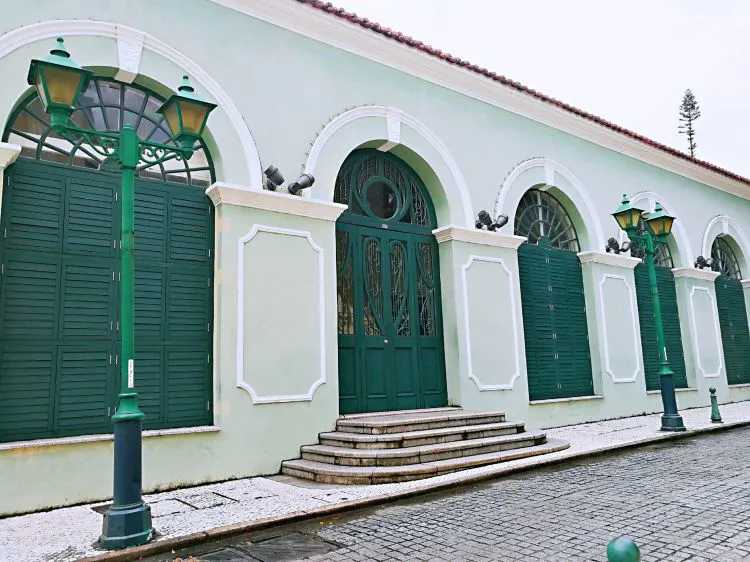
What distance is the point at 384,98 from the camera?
9.70 meters

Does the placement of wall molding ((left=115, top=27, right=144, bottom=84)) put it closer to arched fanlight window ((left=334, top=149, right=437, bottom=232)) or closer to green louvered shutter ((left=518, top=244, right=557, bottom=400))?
arched fanlight window ((left=334, top=149, right=437, bottom=232))

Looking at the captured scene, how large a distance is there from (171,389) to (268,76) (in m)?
4.52

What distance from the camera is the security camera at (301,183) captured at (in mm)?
8117

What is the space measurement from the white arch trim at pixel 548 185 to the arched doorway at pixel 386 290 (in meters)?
1.67

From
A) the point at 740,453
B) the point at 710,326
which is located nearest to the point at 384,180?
the point at 740,453

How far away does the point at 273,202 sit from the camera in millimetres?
7941

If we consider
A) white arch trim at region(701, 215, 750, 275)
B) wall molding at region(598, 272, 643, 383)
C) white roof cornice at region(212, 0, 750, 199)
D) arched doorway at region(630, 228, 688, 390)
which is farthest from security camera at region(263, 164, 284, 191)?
white arch trim at region(701, 215, 750, 275)

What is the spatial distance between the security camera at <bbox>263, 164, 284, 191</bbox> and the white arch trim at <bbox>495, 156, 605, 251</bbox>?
15.1ft

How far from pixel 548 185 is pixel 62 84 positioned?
31.0 feet

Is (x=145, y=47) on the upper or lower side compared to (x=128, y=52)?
upper

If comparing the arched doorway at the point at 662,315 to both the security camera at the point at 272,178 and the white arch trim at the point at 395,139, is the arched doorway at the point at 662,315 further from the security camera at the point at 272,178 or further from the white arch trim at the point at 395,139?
the security camera at the point at 272,178

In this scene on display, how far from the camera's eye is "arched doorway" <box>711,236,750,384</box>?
16016 millimetres

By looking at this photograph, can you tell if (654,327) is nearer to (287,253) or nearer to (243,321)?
(287,253)

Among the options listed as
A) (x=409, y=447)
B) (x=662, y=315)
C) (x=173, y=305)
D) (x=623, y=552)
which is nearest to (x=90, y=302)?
(x=173, y=305)
